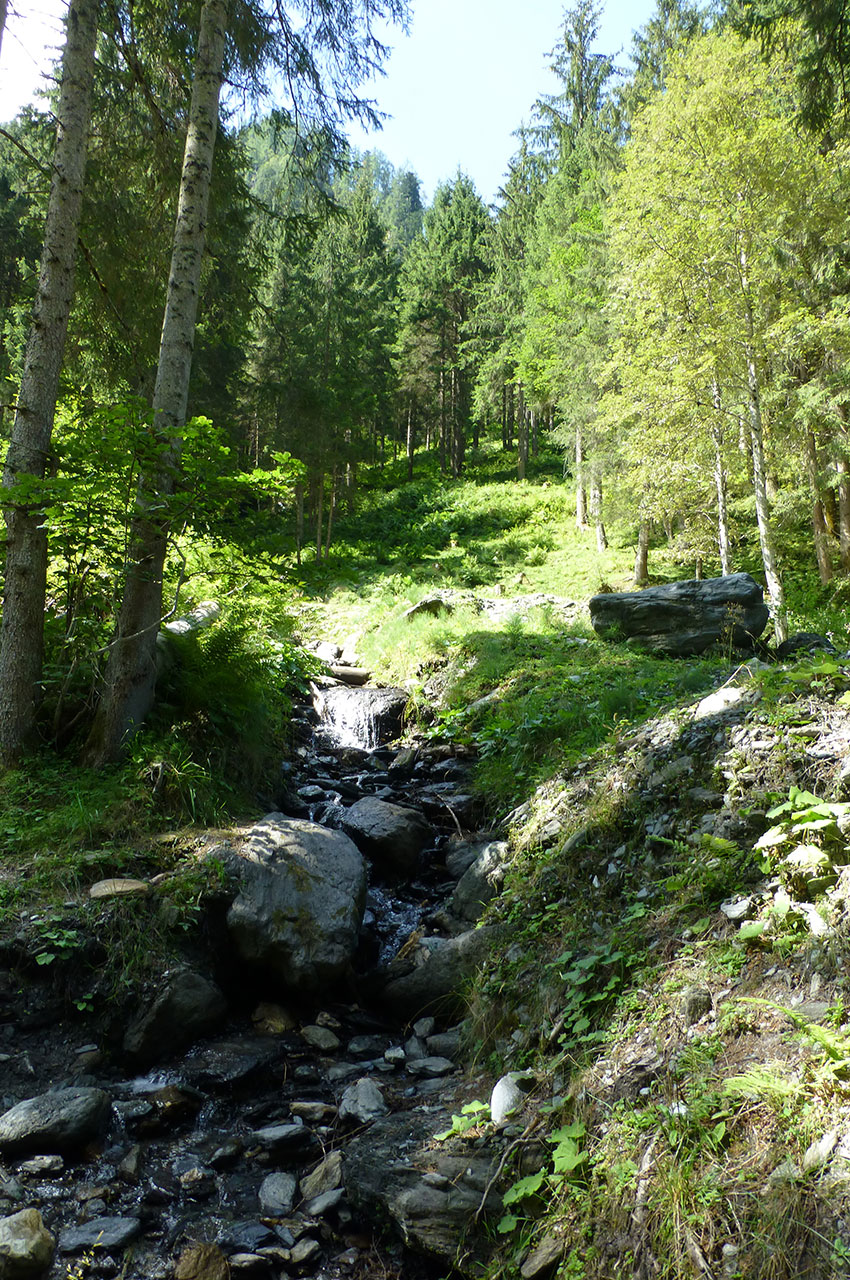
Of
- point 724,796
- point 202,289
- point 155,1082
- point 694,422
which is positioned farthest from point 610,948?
point 694,422

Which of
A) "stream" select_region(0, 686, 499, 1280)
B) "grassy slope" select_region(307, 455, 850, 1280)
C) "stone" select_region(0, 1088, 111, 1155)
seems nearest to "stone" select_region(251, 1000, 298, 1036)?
"stream" select_region(0, 686, 499, 1280)

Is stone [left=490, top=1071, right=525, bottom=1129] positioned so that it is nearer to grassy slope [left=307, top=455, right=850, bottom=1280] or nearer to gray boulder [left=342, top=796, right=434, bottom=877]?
grassy slope [left=307, top=455, right=850, bottom=1280]

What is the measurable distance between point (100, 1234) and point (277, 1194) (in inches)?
30.7

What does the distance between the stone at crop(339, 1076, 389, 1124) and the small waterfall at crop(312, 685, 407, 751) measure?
5.95 m

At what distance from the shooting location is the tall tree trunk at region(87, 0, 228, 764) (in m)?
5.85

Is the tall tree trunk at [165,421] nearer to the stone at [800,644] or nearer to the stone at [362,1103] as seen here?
the stone at [362,1103]

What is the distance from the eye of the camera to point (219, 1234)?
3.11 metres

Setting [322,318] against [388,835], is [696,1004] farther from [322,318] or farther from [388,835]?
[322,318]

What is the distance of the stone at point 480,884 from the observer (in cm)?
543

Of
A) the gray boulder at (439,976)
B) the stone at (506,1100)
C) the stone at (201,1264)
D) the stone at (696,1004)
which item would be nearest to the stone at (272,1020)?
the gray boulder at (439,976)

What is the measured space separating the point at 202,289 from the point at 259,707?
5.55 m

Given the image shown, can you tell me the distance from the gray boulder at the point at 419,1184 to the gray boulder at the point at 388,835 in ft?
10.3

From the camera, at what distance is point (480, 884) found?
559 centimetres

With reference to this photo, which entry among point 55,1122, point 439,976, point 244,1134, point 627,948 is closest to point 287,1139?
point 244,1134
